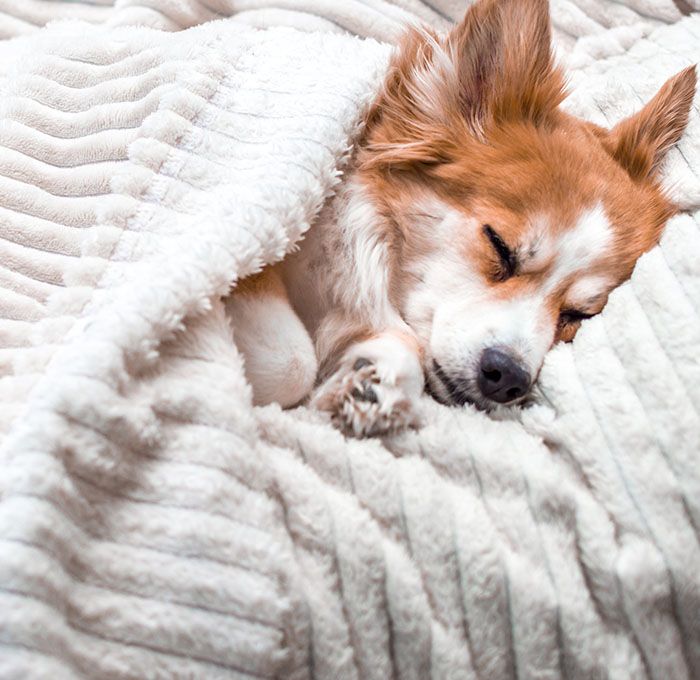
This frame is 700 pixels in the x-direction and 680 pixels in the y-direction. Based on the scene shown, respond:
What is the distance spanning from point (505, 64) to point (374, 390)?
67cm

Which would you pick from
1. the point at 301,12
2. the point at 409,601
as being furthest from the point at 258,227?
the point at 301,12

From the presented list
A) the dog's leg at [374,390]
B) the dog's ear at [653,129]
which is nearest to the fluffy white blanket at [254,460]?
the dog's leg at [374,390]

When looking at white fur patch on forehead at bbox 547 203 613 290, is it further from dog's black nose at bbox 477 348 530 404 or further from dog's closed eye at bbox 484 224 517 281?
dog's black nose at bbox 477 348 530 404

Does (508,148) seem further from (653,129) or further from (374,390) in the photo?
(374,390)

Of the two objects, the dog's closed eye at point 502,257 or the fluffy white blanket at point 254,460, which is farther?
the dog's closed eye at point 502,257

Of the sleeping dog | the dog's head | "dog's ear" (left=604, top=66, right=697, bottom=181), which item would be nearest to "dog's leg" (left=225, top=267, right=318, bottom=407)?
the sleeping dog

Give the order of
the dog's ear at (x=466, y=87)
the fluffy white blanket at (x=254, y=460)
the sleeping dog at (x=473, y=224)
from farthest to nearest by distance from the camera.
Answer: the dog's ear at (x=466, y=87)
the sleeping dog at (x=473, y=224)
the fluffy white blanket at (x=254, y=460)

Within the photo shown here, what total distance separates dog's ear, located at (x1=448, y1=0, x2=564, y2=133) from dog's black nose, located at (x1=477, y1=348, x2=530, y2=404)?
450 mm

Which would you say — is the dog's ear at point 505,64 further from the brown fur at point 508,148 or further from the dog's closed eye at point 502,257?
the dog's closed eye at point 502,257

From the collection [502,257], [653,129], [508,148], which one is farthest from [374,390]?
[653,129]

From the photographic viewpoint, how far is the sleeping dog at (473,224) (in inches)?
46.4

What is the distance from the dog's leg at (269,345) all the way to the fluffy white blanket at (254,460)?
70 millimetres

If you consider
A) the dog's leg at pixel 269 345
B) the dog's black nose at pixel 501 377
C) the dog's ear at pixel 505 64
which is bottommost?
the dog's leg at pixel 269 345

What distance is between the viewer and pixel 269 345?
3.51 feet
